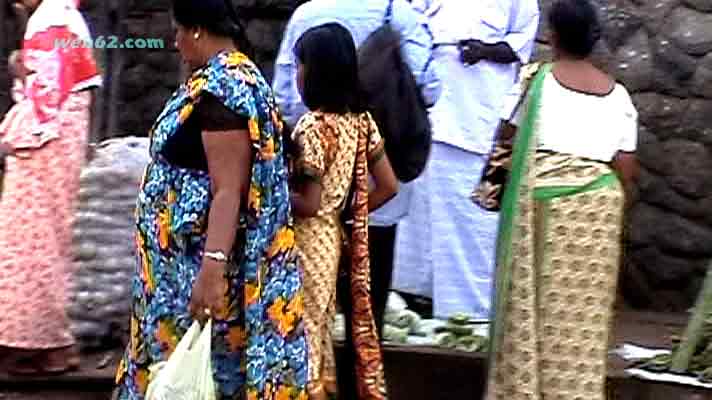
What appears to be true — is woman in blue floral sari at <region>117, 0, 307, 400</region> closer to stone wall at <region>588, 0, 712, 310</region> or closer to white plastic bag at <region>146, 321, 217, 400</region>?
white plastic bag at <region>146, 321, 217, 400</region>

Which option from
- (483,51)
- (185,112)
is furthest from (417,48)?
(185,112)

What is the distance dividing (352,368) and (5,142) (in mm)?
1657

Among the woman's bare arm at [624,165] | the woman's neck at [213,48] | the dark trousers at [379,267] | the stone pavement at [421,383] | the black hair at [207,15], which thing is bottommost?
the stone pavement at [421,383]

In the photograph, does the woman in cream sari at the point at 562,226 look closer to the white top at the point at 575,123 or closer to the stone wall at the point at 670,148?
the white top at the point at 575,123

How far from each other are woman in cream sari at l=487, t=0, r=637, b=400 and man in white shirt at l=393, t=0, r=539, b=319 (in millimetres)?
1753

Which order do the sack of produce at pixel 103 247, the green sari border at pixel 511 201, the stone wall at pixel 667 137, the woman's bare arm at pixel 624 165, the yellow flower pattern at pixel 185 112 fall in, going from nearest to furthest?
the yellow flower pattern at pixel 185 112 → the green sari border at pixel 511 201 → the woman's bare arm at pixel 624 165 → the sack of produce at pixel 103 247 → the stone wall at pixel 667 137

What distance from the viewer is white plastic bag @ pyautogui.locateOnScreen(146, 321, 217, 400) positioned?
193 inches

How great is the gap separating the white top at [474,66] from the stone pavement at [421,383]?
132cm

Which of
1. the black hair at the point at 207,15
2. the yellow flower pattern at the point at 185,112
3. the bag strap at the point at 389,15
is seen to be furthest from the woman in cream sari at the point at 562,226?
the yellow flower pattern at the point at 185,112

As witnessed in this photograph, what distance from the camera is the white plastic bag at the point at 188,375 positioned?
4.89 metres

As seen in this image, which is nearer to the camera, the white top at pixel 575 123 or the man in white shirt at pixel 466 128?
the white top at pixel 575 123

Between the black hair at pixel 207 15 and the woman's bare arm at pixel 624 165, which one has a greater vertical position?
Answer: the black hair at pixel 207 15

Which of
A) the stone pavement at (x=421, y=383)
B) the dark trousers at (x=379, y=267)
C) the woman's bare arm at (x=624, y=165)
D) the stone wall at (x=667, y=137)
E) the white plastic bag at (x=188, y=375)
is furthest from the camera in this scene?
the stone wall at (x=667, y=137)

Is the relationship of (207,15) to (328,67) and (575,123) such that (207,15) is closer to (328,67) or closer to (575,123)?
(328,67)
